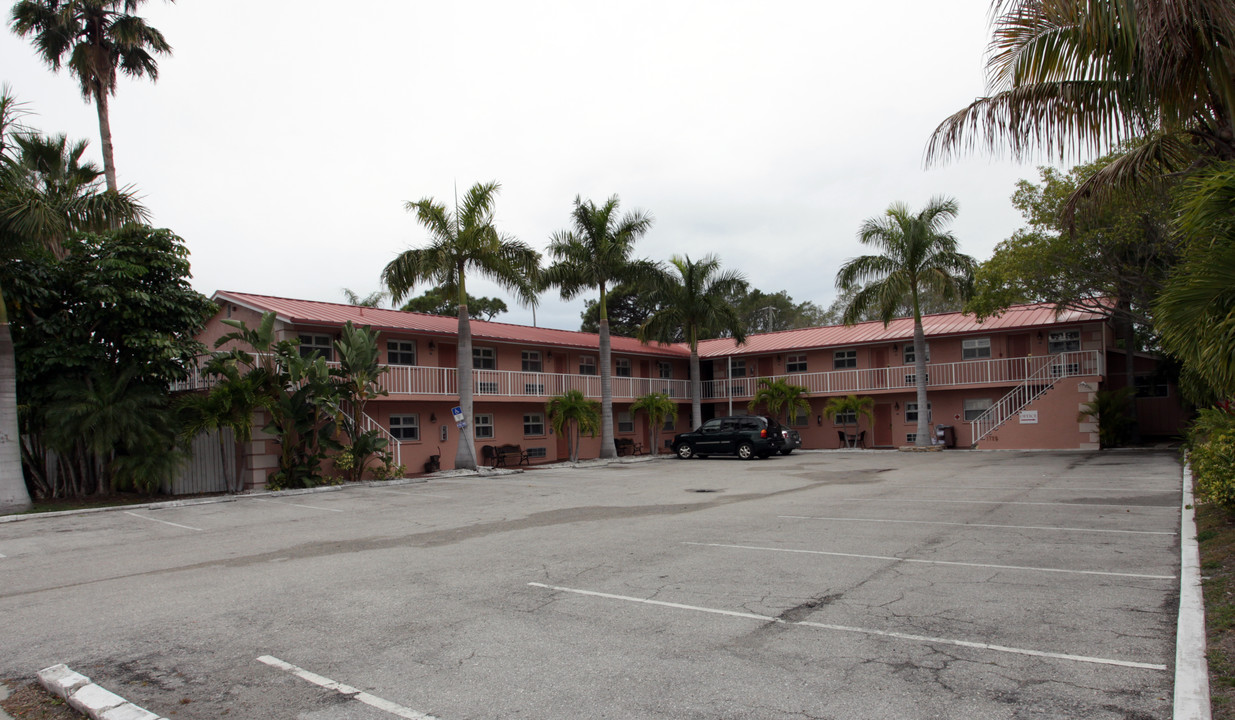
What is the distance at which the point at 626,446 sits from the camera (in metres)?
32.2

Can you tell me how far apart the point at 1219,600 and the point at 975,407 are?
87.8ft

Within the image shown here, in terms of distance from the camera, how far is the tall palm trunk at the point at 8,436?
14797 mm

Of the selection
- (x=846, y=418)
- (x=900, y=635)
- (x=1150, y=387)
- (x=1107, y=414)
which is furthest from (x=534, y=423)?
(x=1150, y=387)

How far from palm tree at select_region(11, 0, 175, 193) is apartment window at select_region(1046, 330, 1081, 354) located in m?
33.4

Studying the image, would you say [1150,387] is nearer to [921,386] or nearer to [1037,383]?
[1037,383]

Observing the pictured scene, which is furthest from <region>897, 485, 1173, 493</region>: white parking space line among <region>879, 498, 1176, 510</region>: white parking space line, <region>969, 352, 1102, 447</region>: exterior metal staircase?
<region>969, 352, 1102, 447</region>: exterior metal staircase

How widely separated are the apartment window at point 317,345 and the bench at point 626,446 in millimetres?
13093

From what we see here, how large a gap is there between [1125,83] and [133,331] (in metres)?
18.6

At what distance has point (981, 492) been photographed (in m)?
14.1

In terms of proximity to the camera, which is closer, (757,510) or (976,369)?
(757,510)

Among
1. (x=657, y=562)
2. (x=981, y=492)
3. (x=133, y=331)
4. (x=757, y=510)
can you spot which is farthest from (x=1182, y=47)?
(x=133, y=331)

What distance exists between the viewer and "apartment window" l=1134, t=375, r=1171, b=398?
3102cm

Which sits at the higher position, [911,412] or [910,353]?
[910,353]

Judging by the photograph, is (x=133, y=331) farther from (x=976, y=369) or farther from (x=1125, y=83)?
(x=976, y=369)
